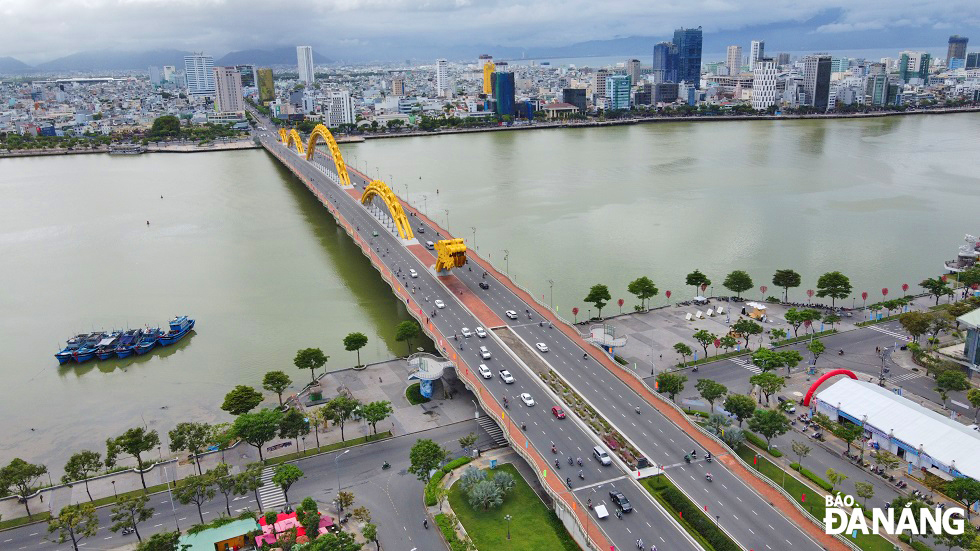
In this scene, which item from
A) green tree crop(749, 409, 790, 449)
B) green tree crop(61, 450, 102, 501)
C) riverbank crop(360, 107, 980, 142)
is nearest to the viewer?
green tree crop(61, 450, 102, 501)

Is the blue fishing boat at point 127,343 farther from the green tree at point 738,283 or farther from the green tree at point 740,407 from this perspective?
the green tree at point 738,283

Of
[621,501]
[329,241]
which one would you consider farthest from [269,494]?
[329,241]

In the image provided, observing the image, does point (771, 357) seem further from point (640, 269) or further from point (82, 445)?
point (82, 445)

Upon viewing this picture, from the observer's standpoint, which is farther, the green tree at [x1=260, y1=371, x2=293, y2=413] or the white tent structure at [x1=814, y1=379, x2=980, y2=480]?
the green tree at [x1=260, y1=371, x2=293, y2=413]

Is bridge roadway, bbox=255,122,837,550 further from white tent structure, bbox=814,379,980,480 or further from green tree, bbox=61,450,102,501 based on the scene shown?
green tree, bbox=61,450,102,501

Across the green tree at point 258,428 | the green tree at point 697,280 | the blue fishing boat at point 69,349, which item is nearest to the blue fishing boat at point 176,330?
the blue fishing boat at point 69,349

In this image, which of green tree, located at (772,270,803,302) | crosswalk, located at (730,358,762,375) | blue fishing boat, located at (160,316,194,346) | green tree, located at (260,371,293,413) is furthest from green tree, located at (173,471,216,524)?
green tree, located at (772,270,803,302)

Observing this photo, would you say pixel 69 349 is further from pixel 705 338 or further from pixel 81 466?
pixel 705 338
